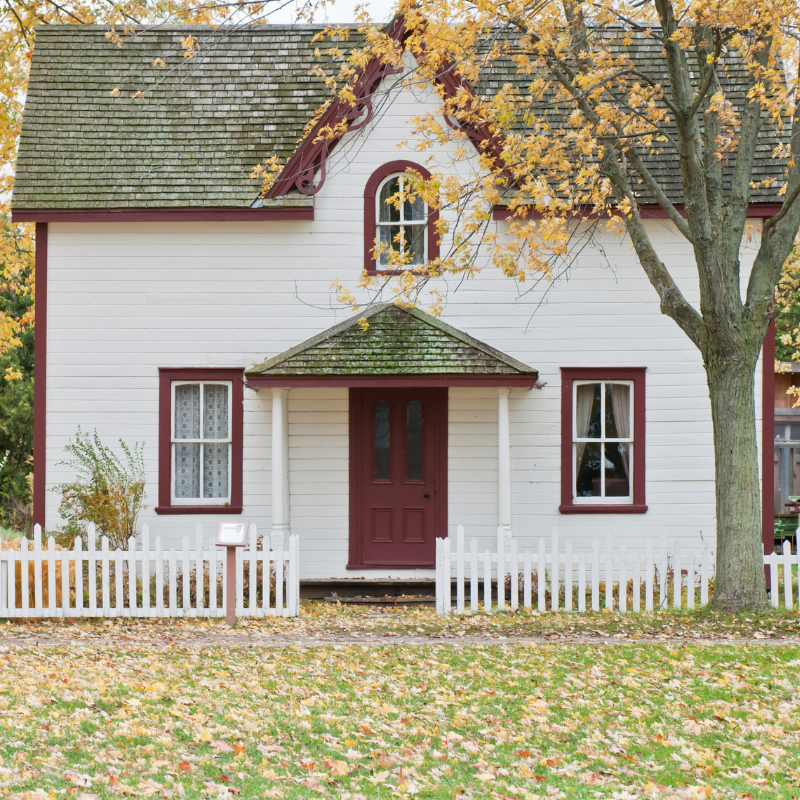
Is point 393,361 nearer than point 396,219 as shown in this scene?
Yes

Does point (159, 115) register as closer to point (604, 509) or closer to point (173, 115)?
point (173, 115)

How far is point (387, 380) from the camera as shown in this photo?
13344mm

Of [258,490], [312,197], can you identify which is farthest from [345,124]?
[258,490]

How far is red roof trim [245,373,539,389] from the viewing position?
1330 centimetres

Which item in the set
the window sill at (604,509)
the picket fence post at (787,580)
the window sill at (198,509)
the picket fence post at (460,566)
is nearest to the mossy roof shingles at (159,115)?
the window sill at (198,509)

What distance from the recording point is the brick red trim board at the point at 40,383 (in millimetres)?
14336

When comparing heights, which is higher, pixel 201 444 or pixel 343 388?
pixel 343 388

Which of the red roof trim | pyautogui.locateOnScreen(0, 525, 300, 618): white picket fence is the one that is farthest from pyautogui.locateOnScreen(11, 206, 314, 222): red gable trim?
pyautogui.locateOnScreen(0, 525, 300, 618): white picket fence

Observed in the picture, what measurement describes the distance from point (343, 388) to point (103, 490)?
3.66 meters

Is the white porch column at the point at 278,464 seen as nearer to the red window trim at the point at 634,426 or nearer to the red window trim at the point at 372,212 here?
the red window trim at the point at 372,212

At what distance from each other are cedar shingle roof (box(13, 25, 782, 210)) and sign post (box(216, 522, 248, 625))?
515 cm

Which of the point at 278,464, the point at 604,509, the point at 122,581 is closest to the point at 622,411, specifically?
the point at 604,509

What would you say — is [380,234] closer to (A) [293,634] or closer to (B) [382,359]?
(B) [382,359]

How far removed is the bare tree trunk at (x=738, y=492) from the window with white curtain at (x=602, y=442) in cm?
344
